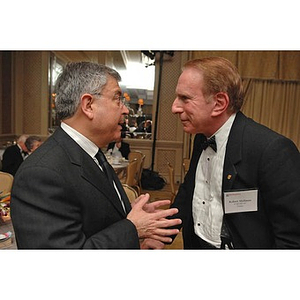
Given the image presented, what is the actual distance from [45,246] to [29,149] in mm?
2789

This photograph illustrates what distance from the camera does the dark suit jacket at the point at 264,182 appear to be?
988 millimetres

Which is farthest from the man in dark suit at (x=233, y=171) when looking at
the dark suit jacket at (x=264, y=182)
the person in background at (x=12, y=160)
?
the person in background at (x=12, y=160)

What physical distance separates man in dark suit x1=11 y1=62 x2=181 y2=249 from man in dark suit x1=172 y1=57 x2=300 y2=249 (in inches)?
10.2

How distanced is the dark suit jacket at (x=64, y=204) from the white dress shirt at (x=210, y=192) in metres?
0.40

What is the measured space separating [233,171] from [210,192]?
0.58ft

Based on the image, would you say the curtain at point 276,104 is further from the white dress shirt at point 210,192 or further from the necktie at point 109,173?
the necktie at point 109,173

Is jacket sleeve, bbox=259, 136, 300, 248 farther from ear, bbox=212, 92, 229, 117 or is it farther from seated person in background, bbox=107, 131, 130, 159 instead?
seated person in background, bbox=107, 131, 130, 159

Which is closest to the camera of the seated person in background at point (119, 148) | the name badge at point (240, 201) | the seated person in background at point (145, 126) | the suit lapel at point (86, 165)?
the suit lapel at point (86, 165)

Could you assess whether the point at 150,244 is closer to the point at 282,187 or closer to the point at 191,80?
the point at 282,187

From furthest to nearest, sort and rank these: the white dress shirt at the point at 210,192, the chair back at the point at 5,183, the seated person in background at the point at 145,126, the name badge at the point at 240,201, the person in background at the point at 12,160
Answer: the seated person in background at the point at 145,126
the person in background at the point at 12,160
the chair back at the point at 5,183
the white dress shirt at the point at 210,192
the name badge at the point at 240,201

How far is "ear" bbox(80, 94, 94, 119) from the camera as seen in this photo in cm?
97

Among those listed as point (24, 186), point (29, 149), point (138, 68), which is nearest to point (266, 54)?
point (138, 68)

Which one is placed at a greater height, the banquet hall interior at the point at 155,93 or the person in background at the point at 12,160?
the banquet hall interior at the point at 155,93

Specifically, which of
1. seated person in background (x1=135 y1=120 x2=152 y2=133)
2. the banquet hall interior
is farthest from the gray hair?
seated person in background (x1=135 y1=120 x2=152 y2=133)
